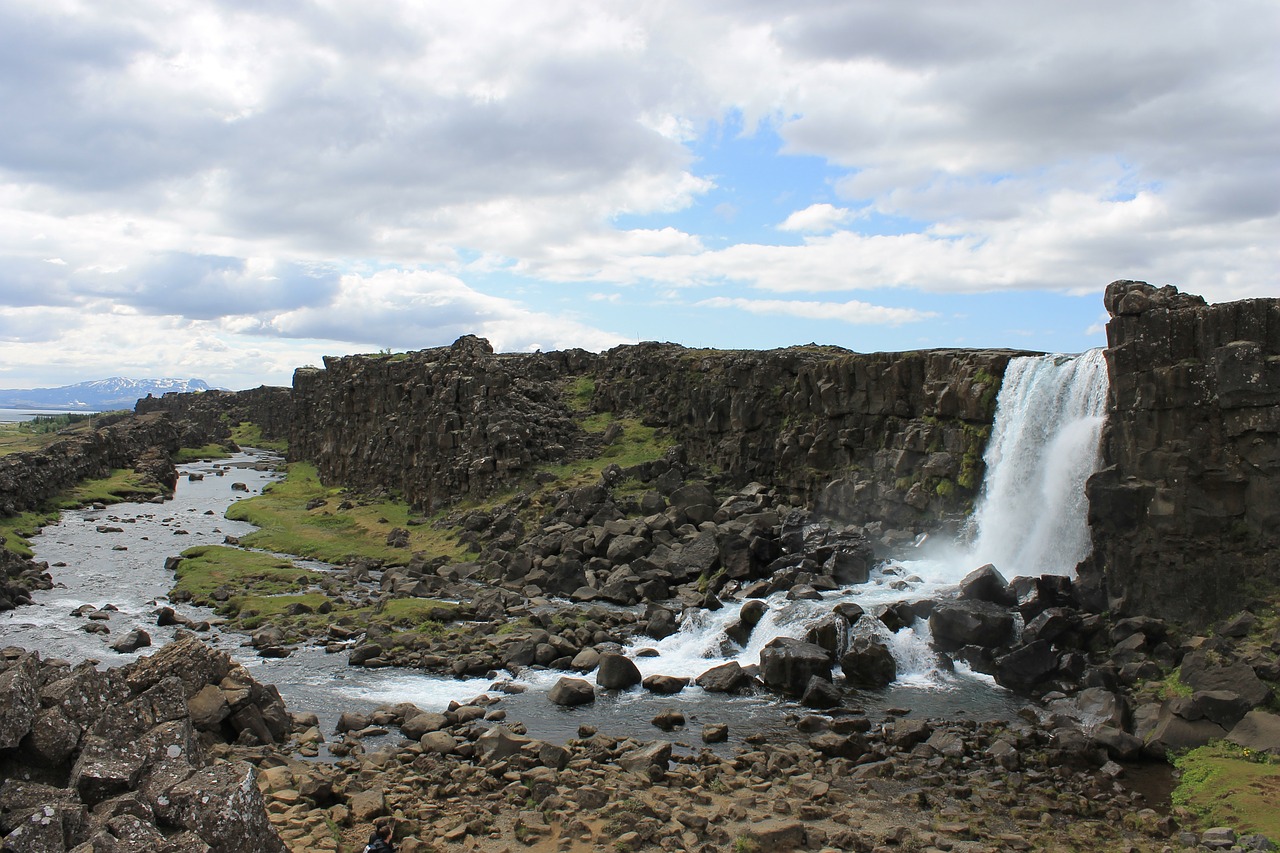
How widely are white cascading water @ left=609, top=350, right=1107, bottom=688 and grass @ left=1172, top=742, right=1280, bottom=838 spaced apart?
9441mm

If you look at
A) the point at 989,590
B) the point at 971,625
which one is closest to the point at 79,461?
A: the point at 989,590

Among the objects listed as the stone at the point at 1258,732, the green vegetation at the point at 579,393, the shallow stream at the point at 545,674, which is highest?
the green vegetation at the point at 579,393

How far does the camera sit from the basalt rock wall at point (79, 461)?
75250 millimetres

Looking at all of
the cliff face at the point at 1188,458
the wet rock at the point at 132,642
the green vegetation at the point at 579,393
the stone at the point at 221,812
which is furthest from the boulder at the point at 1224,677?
the green vegetation at the point at 579,393

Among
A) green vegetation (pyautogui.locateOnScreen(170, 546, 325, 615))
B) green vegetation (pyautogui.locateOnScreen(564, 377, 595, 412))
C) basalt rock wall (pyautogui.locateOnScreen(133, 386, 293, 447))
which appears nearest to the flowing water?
green vegetation (pyautogui.locateOnScreen(170, 546, 325, 615))

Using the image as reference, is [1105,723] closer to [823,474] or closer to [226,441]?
[823,474]

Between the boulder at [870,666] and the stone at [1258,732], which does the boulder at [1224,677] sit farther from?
the boulder at [870,666]

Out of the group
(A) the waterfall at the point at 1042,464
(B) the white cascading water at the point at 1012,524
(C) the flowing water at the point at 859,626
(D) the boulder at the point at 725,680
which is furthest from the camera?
(A) the waterfall at the point at 1042,464

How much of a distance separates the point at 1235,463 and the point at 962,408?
14920 mm

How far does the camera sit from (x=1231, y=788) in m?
23.1

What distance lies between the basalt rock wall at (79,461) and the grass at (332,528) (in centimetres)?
1552

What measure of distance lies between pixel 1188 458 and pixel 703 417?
3865cm

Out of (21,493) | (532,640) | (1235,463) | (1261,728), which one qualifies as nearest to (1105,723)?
(1261,728)

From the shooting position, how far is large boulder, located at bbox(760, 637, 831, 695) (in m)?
32.0
